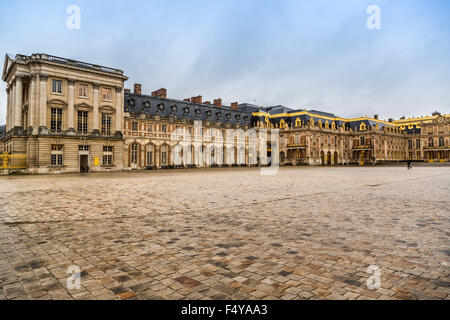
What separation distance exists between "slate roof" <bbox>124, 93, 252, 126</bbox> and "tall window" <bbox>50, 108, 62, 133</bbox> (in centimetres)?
1045

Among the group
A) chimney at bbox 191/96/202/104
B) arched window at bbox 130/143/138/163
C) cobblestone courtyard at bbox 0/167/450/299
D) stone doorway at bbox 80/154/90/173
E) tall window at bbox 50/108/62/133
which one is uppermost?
chimney at bbox 191/96/202/104

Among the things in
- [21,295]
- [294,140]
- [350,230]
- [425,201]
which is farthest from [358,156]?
[21,295]

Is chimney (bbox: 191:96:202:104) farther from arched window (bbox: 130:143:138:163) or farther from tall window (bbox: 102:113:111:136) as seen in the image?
tall window (bbox: 102:113:111:136)

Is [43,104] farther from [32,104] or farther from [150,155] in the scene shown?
[150,155]

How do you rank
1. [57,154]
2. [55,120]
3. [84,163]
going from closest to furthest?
1. [57,154]
2. [55,120]
3. [84,163]

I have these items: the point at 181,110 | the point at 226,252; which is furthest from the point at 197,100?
the point at 226,252

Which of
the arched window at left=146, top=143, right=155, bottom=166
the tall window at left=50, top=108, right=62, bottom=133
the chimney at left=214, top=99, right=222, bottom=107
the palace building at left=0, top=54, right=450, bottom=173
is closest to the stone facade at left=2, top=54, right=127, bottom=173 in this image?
the tall window at left=50, top=108, right=62, bottom=133

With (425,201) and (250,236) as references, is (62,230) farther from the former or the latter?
(425,201)

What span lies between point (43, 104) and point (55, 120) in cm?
225

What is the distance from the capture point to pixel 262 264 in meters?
4.04

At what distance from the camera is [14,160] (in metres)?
32.6

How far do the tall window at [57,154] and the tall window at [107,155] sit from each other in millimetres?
5126

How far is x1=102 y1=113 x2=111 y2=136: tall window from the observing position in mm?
38419
